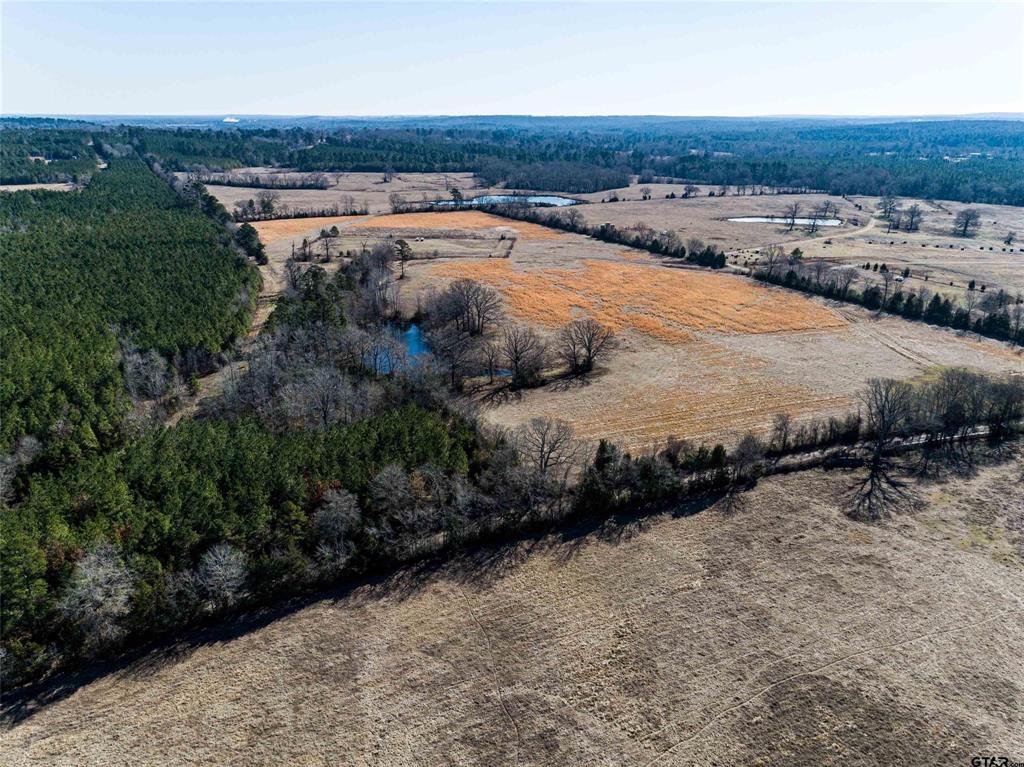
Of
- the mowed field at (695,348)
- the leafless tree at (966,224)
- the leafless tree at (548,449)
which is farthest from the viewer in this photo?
the leafless tree at (966,224)

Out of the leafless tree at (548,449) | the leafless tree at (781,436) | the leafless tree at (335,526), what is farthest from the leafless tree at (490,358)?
the leafless tree at (335,526)

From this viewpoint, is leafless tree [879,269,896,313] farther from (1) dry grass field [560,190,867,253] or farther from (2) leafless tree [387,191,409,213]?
(2) leafless tree [387,191,409,213]

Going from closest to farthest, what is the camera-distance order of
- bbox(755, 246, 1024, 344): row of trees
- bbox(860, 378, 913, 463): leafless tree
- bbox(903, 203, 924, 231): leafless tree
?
bbox(860, 378, 913, 463): leafless tree, bbox(755, 246, 1024, 344): row of trees, bbox(903, 203, 924, 231): leafless tree

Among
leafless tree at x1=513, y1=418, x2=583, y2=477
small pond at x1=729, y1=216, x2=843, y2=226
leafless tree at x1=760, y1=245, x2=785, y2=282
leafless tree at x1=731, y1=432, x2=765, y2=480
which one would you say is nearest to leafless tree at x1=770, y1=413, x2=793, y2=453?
leafless tree at x1=731, y1=432, x2=765, y2=480

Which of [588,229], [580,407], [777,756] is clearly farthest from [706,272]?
[777,756]

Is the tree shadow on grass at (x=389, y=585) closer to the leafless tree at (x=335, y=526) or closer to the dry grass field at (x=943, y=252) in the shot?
the leafless tree at (x=335, y=526)
